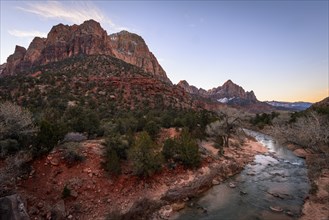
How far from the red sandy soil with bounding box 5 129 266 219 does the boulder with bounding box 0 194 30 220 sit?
1.05 m

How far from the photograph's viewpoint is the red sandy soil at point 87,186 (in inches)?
545

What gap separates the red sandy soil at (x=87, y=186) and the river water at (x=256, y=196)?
2846mm

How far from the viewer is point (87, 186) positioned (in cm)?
1578

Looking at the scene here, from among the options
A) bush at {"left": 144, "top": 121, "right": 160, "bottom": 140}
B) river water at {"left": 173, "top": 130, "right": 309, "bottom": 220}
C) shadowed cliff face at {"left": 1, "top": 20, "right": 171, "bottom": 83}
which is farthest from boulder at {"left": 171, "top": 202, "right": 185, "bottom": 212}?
shadowed cliff face at {"left": 1, "top": 20, "right": 171, "bottom": 83}

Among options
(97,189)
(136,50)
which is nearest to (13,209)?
(97,189)

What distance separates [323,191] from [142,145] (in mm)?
14567

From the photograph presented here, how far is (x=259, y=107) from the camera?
197 metres

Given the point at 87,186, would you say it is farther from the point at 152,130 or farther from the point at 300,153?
the point at 300,153

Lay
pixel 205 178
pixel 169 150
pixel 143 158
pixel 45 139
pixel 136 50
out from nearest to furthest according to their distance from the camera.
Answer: pixel 45 139
pixel 143 158
pixel 205 178
pixel 169 150
pixel 136 50

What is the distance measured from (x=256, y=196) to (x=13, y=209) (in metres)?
16.2

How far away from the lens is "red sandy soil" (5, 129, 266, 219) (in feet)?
45.4

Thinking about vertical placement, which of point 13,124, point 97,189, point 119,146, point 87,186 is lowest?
point 97,189

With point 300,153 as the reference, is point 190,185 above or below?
below

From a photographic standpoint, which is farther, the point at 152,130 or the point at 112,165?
the point at 152,130
